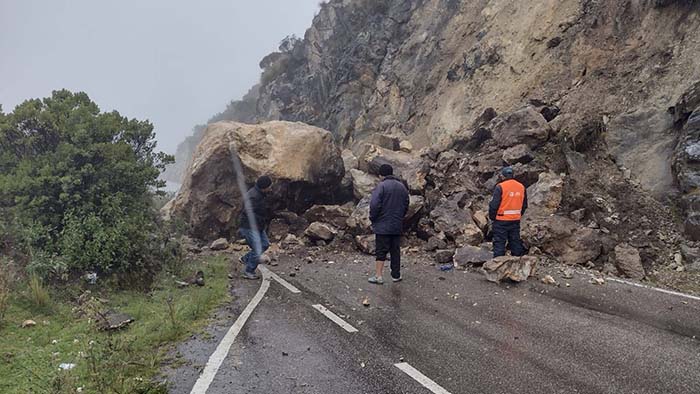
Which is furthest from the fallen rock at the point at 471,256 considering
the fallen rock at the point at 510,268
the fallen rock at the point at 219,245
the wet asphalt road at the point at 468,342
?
the fallen rock at the point at 219,245

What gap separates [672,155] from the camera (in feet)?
29.7

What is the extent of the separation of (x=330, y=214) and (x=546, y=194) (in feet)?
19.3

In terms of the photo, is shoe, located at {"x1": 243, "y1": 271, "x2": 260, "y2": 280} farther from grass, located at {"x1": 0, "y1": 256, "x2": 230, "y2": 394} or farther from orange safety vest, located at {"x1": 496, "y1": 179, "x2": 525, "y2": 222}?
orange safety vest, located at {"x1": 496, "y1": 179, "x2": 525, "y2": 222}

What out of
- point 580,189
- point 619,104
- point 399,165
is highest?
point 619,104

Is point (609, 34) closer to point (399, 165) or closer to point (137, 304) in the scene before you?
point (399, 165)

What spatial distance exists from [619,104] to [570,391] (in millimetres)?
9995

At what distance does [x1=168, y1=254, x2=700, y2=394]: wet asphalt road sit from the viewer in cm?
376

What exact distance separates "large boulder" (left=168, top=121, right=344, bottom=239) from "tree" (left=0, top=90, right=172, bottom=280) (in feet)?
11.5

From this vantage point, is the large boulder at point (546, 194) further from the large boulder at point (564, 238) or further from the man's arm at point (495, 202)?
the man's arm at point (495, 202)

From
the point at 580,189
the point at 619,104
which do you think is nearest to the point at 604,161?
the point at 580,189

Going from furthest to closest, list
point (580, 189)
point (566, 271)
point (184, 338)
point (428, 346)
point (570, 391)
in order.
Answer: point (580, 189) < point (566, 271) < point (184, 338) < point (428, 346) < point (570, 391)

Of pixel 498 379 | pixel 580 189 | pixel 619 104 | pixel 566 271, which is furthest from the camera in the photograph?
pixel 619 104

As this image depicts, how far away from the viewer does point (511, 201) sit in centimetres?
784

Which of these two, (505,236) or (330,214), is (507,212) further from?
(330,214)
